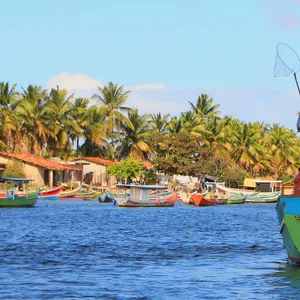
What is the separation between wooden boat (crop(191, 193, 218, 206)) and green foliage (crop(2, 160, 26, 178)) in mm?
17411

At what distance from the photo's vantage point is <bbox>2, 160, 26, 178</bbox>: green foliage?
276 feet

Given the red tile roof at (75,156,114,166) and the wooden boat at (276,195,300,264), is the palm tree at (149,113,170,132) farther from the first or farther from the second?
the wooden boat at (276,195,300,264)

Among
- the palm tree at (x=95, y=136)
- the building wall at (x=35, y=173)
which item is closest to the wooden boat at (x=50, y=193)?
the building wall at (x=35, y=173)

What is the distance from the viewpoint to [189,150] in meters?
101

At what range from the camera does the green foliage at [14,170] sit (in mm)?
84000

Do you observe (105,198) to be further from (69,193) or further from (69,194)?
(69,194)

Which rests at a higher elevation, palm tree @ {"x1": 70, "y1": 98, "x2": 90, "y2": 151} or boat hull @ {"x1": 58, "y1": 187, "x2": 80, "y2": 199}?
palm tree @ {"x1": 70, "y1": 98, "x2": 90, "y2": 151}

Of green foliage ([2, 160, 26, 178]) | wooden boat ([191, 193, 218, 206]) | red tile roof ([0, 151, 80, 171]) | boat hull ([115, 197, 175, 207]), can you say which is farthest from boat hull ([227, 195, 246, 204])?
green foliage ([2, 160, 26, 178])

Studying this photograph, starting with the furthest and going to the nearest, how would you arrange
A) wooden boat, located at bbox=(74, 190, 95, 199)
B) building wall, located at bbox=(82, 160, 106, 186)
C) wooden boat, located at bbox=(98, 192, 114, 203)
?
building wall, located at bbox=(82, 160, 106, 186)
wooden boat, located at bbox=(74, 190, 95, 199)
wooden boat, located at bbox=(98, 192, 114, 203)

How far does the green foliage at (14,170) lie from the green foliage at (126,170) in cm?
1226

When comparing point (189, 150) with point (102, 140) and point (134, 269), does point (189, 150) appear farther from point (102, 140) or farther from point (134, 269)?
point (134, 269)

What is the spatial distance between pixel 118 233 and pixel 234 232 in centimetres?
613

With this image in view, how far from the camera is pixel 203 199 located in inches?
3351

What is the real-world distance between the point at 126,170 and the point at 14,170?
14.2 meters
